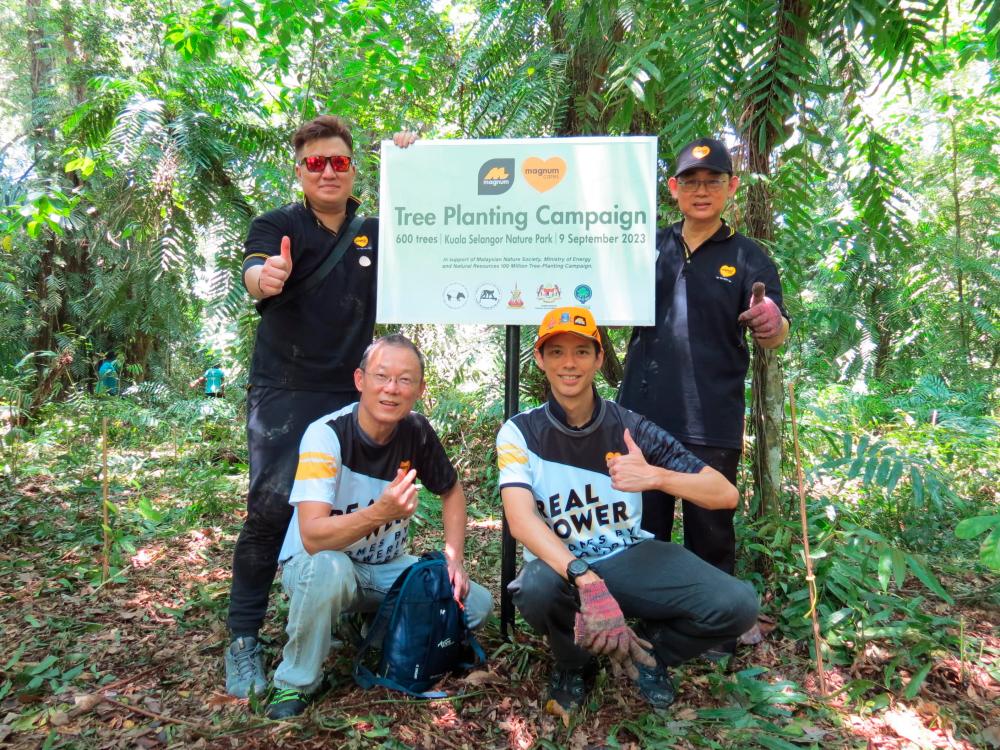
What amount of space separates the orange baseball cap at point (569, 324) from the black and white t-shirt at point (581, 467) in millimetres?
304

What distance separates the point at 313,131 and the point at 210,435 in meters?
5.19

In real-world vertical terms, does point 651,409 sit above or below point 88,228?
below

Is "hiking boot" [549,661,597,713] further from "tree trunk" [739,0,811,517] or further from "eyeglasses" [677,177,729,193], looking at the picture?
"eyeglasses" [677,177,729,193]

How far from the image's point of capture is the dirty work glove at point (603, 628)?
7.20ft

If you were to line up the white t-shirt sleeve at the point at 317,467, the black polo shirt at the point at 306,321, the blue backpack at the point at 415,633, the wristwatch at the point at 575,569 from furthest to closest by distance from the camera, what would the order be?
1. the black polo shirt at the point at 306,321
2. the blue backpack at the point at 415,633
3. the white t-shirt sleeve at the point at 317,467
4. the wristwatch at the point at 575,569

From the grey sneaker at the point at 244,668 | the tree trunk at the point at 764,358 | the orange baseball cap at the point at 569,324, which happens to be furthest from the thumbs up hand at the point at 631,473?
the grey sneaker at the point at 244,668

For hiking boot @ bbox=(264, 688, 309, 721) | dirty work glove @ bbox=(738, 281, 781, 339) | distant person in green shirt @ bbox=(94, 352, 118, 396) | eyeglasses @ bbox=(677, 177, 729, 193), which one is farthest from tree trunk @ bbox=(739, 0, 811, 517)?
distant person in green shirt @ bbox=(94, 352, 118, 396)

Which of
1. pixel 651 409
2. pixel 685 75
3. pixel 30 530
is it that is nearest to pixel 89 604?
pixel 30 530

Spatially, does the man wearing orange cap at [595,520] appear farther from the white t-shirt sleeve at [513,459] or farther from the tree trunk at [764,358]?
the tree trunk at [764,358]

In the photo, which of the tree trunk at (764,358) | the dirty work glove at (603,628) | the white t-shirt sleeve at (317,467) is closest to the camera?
the dirty work glove at (603,628)

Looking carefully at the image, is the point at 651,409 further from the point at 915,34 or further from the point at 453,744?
the point at 915,34

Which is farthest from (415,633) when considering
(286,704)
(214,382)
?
(214,382)

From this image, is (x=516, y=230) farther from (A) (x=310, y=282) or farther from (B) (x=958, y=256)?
(B) (x=958, y=256)

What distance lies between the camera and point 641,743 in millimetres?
2377
